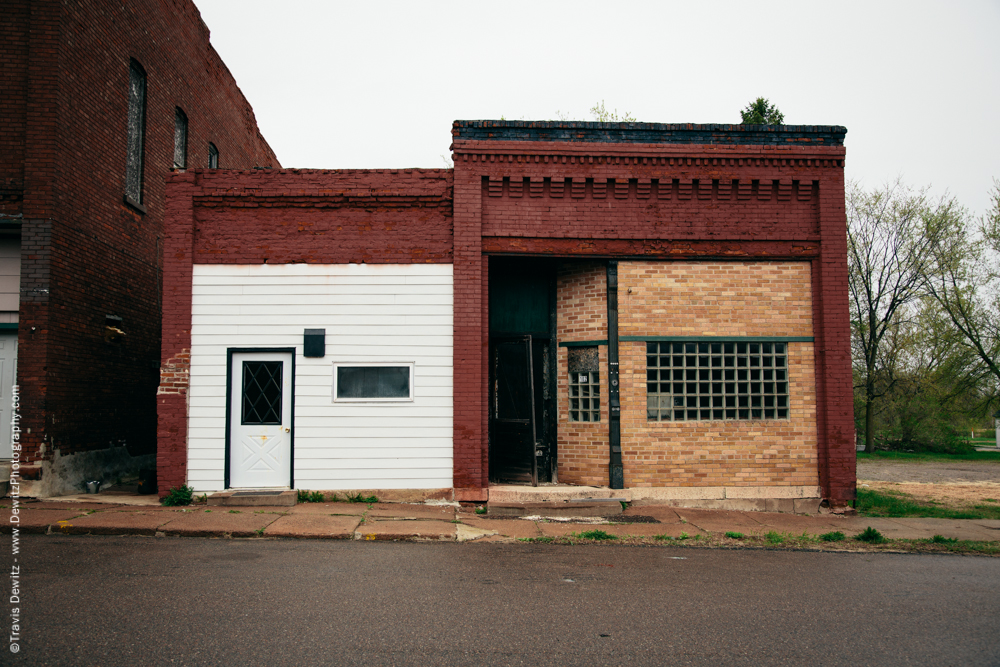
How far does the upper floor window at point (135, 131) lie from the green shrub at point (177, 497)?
6.28 meters

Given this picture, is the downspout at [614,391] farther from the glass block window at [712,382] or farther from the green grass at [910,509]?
the green grass at [910,509]

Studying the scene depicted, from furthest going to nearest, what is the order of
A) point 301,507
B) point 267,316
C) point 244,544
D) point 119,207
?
point 119,207 → point 267,316 → point 301,507 → point 244,544

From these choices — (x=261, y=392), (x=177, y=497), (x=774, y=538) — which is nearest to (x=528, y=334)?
(x=261, y=392)

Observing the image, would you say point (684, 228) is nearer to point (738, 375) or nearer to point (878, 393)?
point (738, 375)

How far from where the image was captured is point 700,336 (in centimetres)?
1081

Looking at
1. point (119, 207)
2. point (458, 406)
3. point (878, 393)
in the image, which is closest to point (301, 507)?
point (458, 406)

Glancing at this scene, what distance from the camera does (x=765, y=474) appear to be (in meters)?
10.7

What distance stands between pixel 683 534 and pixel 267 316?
7.12 m

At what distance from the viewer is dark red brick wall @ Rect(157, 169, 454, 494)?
10.3 m

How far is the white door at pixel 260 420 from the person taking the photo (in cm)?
1015

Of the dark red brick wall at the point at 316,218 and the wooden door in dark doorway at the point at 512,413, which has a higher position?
the dark red brick wall at the point at 316,218

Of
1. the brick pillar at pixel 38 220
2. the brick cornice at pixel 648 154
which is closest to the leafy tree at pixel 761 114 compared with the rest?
the brick cornice at pixel 648 154

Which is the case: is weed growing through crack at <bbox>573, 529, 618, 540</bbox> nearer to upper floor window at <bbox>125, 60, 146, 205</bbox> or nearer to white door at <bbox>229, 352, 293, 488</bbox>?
white door at <bbox>229, 352, 293, 488</bbox>

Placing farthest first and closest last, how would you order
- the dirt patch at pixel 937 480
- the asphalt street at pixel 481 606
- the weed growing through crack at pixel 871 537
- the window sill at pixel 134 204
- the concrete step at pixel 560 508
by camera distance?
the dirt patch at pixel 937 480, the window sill at pixel 134 204, the concrete step at pixel 560 508, the weed growing through crack at pixel 871 537, the asphalt street at pixel 481 606
